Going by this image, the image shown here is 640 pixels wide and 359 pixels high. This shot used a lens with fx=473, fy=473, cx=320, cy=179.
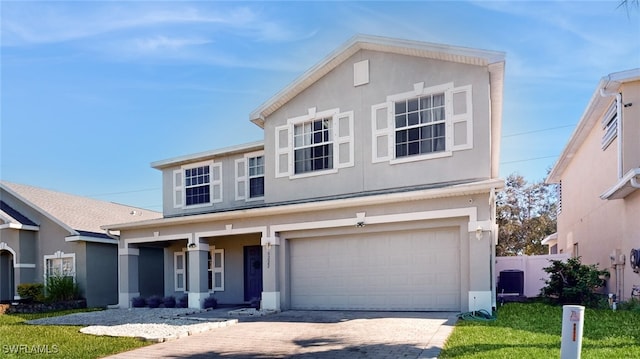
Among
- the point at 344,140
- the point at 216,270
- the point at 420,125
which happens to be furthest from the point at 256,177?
the point at 420,125

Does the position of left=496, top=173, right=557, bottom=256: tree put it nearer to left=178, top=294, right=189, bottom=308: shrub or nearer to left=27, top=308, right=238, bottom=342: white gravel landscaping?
left=178, top=294, right=189, bottom=308: shrub

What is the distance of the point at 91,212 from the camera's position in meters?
22.5

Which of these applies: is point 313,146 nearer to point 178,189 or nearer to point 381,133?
point 381,133

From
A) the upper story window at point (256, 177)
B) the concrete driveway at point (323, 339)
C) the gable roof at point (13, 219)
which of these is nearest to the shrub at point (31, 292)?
the gable roof at point (13, 219)

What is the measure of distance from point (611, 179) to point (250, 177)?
11.3 m

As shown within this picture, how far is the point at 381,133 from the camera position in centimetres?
1328

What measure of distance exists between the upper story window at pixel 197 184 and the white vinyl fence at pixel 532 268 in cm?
1056

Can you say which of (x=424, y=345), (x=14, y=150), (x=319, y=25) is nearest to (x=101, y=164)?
(x=14, y=150)

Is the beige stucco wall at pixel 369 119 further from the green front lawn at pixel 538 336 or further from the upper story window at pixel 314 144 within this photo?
the green front lawn at pixel 538 336

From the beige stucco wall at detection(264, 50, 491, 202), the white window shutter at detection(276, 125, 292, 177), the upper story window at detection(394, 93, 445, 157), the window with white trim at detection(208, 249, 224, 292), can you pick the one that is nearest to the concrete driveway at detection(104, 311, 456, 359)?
the beige stucco wall at detection(264, 50, 491, 202)

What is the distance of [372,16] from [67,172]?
2232 cm

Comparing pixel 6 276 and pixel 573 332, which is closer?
pixel 573 332

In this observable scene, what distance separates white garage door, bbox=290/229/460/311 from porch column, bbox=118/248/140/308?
652 cm

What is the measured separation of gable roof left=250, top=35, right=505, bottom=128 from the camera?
1213 cm
